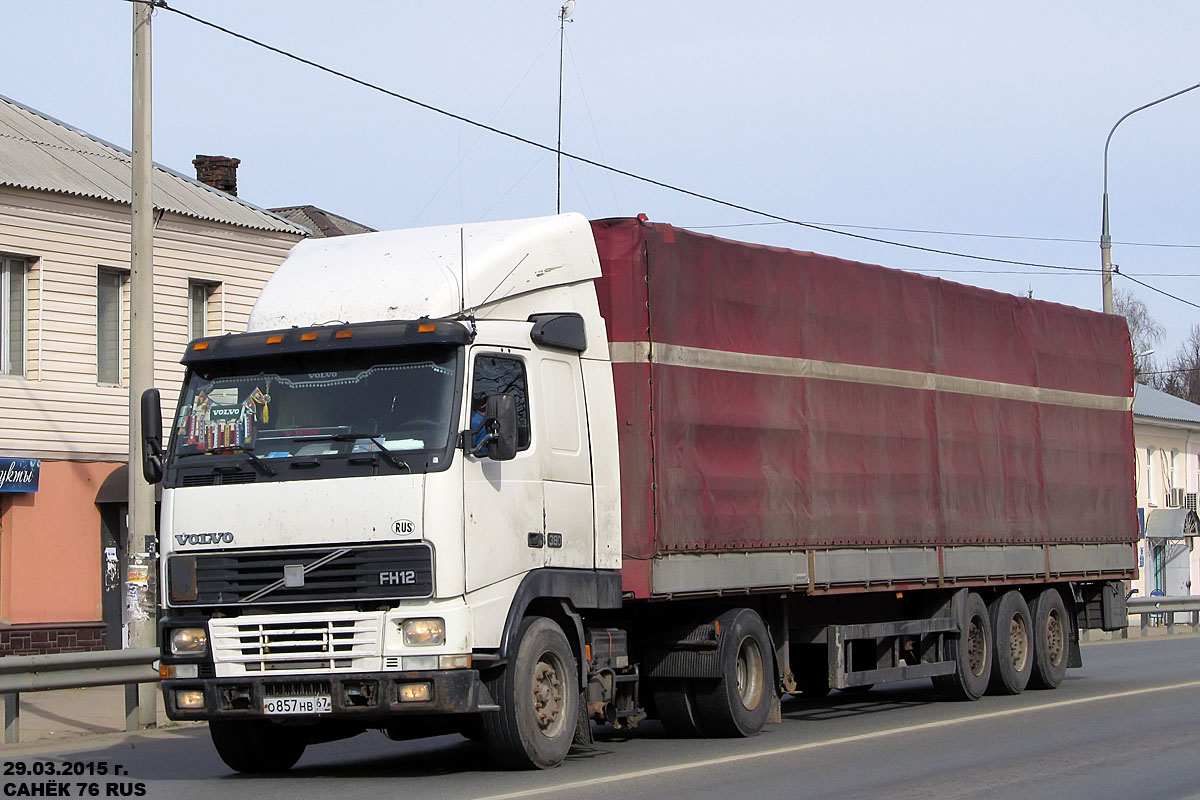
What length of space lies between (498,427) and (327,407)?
3.61ft

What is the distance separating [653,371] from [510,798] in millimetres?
3676

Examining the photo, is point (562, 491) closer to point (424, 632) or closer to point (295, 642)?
point (424, 632)

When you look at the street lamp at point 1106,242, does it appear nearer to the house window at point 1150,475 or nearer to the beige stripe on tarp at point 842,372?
the beige stripe on tarp at point 842,372

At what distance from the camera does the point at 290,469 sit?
10.5 m

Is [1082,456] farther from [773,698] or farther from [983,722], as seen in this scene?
[773,698]

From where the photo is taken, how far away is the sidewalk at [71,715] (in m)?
15.1

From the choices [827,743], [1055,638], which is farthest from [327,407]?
[1055,638]

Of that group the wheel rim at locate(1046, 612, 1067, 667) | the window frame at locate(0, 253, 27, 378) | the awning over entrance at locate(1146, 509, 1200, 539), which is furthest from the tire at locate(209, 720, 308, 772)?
the awning over entrance at locate(1146, 509, 1200, 539)

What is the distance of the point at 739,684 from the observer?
1338cm

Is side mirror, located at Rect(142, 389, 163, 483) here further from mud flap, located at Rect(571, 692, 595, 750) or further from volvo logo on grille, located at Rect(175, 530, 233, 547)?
mud flap, located at Rect(571, 692, 595, 750)

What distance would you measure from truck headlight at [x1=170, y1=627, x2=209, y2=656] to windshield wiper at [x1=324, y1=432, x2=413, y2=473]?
1.44m

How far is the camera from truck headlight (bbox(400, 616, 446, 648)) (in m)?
10.2

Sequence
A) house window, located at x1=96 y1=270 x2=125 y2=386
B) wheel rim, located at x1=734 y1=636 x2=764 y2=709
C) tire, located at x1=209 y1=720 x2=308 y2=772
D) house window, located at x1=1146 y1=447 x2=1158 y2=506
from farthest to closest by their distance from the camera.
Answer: house window, located at x1=1146 y1=447 x2=1158 y2=506
house window, located at x1=96 y1=270 x2=125 y2=386
wheel rim, located at x1=734 y1=636 x2=764 y2=709
tire, located at x1=209 y1=720 x2=308 y2=772

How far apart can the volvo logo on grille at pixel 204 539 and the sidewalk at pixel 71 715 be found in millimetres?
4012
